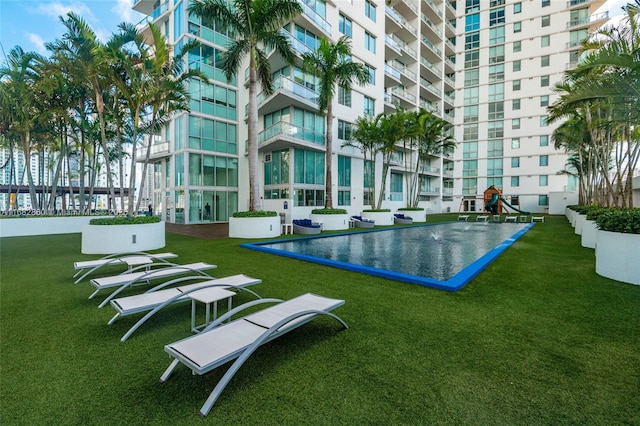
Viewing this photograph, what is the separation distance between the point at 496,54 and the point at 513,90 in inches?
267

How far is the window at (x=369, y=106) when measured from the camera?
89.9 feet

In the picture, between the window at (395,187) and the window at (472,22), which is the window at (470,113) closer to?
the window at (472,22)

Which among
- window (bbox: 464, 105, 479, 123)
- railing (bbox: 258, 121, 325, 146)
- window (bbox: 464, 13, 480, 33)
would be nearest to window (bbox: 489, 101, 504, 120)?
window (bbox: 464, 105, 479, 123)

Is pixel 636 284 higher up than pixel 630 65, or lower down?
lower down

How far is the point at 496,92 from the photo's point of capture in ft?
155

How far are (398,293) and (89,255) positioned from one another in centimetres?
948

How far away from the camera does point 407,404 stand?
7.93 ft

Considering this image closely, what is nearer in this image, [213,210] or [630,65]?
[630,65]

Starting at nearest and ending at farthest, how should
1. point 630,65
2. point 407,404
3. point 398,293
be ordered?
point 407,404 < point 398,293 < point 630,65

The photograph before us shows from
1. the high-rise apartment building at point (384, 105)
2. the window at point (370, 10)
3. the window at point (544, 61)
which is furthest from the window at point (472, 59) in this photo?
the window at point (370, 10)

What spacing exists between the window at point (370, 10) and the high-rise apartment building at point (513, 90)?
28.2 metres

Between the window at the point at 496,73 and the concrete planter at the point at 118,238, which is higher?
the window at the point at 496,73

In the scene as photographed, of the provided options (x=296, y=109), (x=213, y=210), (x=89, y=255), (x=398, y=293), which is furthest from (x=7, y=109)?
(x=398, y=293)

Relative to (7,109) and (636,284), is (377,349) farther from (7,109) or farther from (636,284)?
(7,109)
